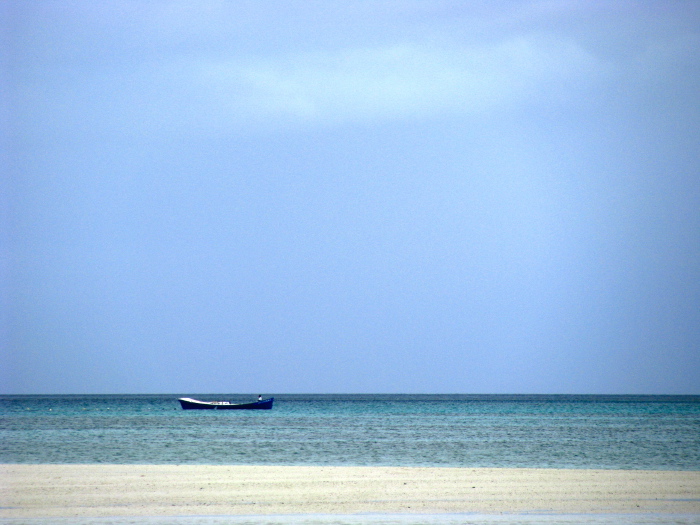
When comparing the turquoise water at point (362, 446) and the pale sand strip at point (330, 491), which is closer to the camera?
the pale sand strip at point (330, 491)

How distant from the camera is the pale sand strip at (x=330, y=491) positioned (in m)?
16.4

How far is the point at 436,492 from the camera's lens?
1889 centimetres

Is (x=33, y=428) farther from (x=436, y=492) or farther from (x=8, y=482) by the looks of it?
(x=436, y=492)

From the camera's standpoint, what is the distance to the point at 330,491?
1906 centimetres

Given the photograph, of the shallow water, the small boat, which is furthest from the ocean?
the small boat

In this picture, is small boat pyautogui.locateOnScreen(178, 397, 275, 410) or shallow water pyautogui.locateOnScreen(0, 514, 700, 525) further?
small boat pyautogui.locateOnScreen(178, 397, 275, 410)

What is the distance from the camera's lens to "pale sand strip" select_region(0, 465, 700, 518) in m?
16.4

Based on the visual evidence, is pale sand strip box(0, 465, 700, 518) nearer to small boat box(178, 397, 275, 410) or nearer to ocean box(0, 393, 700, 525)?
ocean box(0, 393, 700, 525)

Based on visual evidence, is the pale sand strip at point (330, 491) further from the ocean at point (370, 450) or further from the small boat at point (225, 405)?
the small boat at point (225, 405)

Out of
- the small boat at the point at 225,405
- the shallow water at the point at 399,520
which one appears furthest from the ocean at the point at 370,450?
the small boat at the point at 225,405

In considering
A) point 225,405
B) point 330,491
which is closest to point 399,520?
point 330,491

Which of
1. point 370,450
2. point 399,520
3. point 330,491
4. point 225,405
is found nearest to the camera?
point 399,520

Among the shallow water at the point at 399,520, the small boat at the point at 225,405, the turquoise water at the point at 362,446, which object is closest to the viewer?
the shallow water at the point at 399,520

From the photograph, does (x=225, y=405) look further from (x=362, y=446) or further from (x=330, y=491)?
(x=330, y=491)
